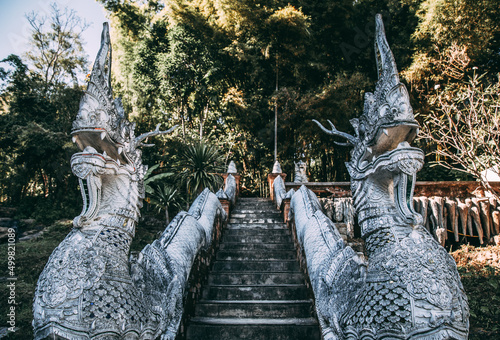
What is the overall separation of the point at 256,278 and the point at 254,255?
22.7 inches

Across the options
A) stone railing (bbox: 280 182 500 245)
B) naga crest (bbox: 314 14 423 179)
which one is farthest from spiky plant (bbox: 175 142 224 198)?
naga crest (bbox: 314 14 423 179)

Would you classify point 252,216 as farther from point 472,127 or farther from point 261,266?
point 472,127

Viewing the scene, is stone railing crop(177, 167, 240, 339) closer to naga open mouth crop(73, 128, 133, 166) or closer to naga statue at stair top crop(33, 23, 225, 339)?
naga statue at stair top crop(33, 23, 225, 339)

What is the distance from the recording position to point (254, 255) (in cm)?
428

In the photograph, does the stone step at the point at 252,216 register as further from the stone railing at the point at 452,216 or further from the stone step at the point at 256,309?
the stone step at the point at 256,309

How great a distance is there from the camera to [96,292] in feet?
6.55

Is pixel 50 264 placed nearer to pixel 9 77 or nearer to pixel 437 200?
pixel 437 200

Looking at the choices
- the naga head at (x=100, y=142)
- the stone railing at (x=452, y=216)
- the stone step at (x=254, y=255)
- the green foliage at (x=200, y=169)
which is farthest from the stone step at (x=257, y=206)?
the naga head at (x=100, y=142)

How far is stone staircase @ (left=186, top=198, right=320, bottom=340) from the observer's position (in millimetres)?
2865

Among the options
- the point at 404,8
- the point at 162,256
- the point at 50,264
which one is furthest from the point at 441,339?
the point at 404,8

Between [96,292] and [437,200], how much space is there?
6.36 meters

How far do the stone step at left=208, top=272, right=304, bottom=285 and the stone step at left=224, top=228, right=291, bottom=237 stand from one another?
3.59ft

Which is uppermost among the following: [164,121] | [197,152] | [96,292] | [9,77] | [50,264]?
[9,77]

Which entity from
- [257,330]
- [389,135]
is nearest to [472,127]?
[389,135]
